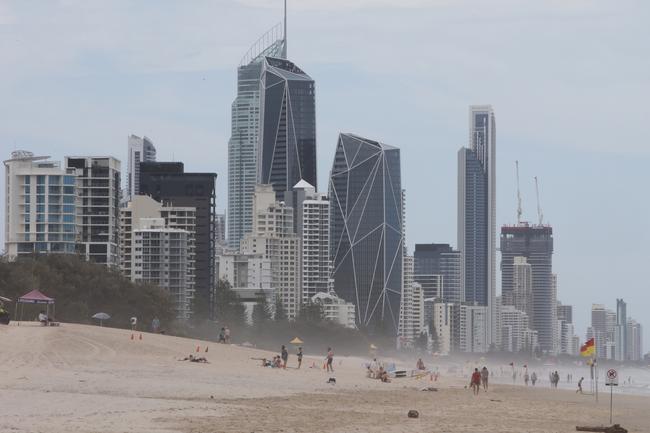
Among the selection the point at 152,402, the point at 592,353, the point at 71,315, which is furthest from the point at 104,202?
the point at 152,402

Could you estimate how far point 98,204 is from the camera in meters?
192

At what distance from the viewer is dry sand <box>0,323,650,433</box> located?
28.0m

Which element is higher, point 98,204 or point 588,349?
point 98,204

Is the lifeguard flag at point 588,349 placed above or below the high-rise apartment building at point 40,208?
below

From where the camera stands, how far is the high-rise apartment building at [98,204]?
190m

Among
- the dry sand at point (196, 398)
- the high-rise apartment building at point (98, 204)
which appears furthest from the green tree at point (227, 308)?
the dry sand at point (196, 398)

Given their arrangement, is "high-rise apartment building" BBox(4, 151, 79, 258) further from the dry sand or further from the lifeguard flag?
the lifeguard flag

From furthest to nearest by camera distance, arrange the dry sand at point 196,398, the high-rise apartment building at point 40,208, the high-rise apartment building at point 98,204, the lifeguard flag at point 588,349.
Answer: the high-rise apartment building at point 98,204
the high-rise apartment building at point 40,208
the lifeguard flag at point 588,349
the dry sand at point 196,398

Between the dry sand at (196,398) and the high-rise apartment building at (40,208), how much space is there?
412ft

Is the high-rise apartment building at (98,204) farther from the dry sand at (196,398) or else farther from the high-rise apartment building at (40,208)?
the dry sand at (196,398)

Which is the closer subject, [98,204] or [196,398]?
[196,398]

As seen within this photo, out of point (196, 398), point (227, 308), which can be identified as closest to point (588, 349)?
point (196, 398)

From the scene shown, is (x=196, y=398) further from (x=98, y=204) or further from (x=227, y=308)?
(x=98, y=204)

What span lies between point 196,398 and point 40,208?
156 metres
